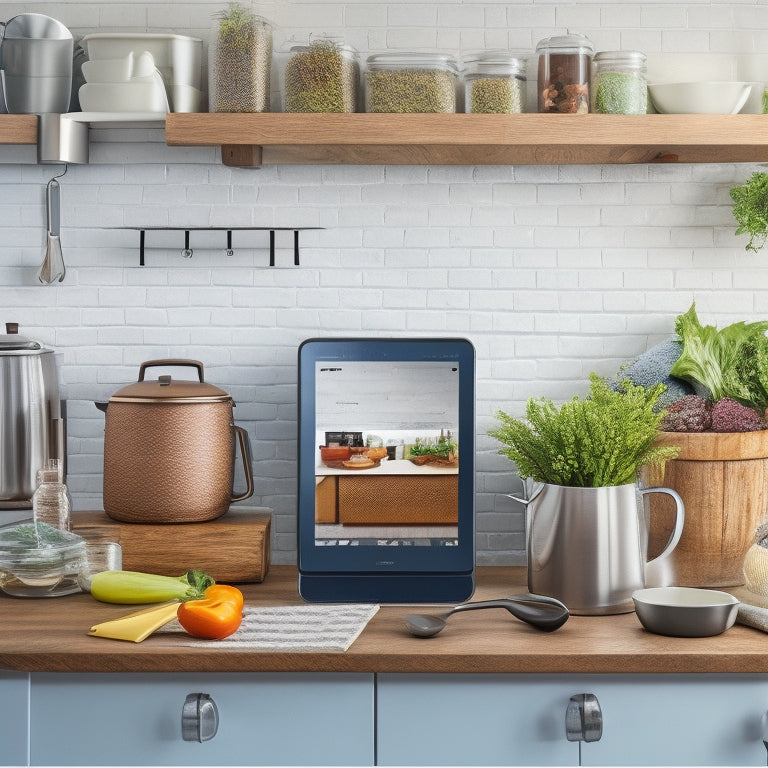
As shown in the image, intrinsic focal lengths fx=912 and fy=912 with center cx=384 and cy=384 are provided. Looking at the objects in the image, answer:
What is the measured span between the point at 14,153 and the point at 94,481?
834mm

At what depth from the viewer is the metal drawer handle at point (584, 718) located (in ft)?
4.96

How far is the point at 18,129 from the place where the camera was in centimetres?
208

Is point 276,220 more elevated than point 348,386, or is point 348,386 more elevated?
point 276,220

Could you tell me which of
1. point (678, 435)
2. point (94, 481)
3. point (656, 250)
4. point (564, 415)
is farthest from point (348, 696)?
point (656, 250)

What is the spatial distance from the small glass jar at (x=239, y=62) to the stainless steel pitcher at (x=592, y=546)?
1053 millimetres

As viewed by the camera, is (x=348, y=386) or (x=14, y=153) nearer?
(x=348, y=386)

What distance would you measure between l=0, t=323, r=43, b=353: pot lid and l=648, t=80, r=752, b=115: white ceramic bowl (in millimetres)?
→ 1555

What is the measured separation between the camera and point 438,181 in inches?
89.0

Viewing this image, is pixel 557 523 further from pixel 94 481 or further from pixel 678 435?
pixel 94 481

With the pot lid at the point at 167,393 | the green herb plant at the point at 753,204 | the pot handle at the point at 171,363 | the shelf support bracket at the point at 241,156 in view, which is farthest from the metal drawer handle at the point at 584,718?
the shelf support bracket at the point at 241,156

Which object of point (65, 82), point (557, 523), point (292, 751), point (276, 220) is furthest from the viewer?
point (276, 220)

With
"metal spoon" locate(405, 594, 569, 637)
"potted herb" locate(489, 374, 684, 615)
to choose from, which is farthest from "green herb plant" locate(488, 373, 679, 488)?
"metal spoon" locate(405, 594, 569, 637)

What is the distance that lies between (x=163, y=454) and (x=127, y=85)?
2.77 ft

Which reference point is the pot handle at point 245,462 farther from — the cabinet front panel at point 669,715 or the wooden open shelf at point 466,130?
the cabinet front panel at point 669,715
